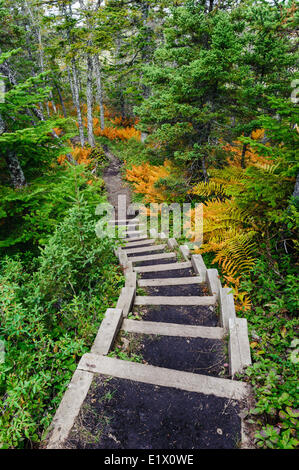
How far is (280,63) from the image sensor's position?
746 centimetres

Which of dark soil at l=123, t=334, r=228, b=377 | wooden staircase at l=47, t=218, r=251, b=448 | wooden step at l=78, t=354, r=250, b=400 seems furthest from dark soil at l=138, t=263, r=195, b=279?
wooden step at l=78, t=354, r=250, b=400

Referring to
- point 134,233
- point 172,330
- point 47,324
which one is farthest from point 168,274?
Answer: point 134,233

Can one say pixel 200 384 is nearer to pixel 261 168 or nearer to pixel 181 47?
pixel 261 168

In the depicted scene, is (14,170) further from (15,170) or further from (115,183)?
(115,183)

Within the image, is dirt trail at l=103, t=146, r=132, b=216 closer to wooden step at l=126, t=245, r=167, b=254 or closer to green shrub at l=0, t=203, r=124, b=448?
wooden step at l=126, t=245, r=167, b=254

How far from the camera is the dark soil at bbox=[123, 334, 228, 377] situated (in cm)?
306

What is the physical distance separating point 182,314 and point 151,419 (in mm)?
1958

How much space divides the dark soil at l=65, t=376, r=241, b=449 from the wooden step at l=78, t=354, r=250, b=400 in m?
0.06

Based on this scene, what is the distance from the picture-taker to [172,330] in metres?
3.55

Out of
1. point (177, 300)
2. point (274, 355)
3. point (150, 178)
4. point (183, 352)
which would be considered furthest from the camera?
point (150, 178)
